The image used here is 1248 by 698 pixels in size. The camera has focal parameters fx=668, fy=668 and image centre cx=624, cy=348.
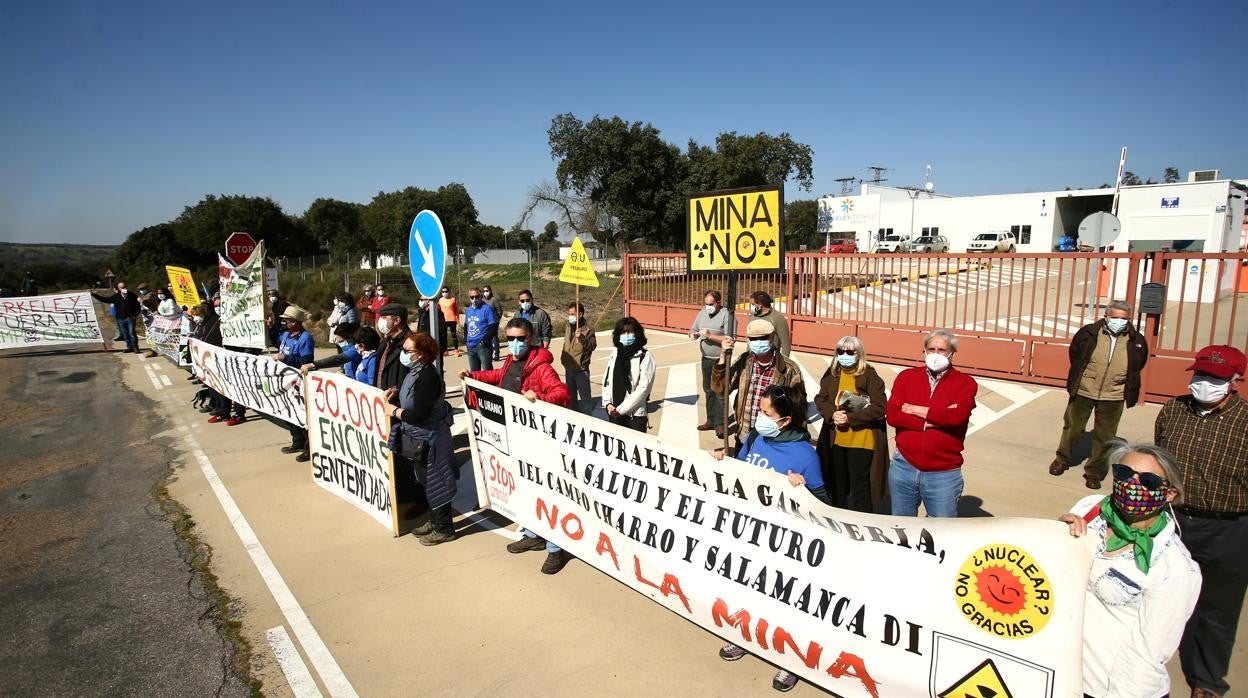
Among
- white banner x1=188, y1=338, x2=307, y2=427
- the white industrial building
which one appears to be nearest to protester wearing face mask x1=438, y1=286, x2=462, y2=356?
white banner x1=188, y1=338, x2=307, y2=427

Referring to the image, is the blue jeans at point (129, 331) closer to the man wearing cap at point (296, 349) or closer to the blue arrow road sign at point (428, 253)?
the man wearing cap at point (296, 349)

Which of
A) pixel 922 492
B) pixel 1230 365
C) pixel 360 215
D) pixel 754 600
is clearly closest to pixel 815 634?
pixel 754 600

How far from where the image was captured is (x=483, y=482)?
5648 mm

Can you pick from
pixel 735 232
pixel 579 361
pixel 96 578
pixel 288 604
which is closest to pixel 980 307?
pixel 579 361

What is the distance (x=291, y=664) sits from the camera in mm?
3982

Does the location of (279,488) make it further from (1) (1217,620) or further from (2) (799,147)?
(2) (799,147)

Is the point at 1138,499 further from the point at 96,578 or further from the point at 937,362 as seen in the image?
the point at 96,578

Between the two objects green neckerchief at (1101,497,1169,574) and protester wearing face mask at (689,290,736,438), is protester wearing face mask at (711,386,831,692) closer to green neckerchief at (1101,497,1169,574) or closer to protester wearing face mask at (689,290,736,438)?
A: green neckerchief at (1101,497,1169,574)

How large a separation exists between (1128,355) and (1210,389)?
327 cm

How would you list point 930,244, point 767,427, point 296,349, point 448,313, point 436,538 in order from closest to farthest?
point 767,427
point 436,538
point 296,349
point 448,313
point 930,244

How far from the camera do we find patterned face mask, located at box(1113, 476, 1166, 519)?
263cm

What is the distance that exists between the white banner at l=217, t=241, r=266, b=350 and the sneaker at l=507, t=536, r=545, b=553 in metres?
6.00

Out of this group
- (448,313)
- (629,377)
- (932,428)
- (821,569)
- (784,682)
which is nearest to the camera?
(821,569)

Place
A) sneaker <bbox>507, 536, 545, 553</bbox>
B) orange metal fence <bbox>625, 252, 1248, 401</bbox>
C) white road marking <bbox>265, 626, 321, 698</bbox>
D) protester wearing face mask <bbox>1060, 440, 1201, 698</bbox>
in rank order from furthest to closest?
orange metal fence <bbox>625, 252, 1248, 401</bbox> → sneaker <bbox>507, 536, 545, 553</bbox> → white road marking <bbox>265, 626, 321, 698</bbox> → protester wearing face mask <bbox>1060, 440, 1201, 698</bbox>
